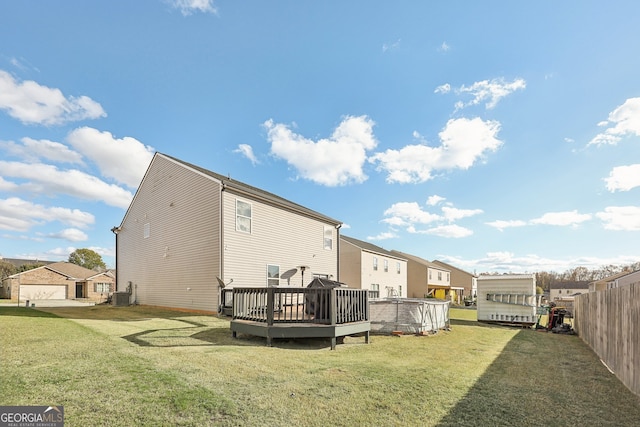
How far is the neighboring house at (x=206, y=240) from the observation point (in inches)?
535

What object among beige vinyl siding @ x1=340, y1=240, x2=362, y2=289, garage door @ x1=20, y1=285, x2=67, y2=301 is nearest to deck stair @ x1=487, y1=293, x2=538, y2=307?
beige vinyl siding @ x1=340, y1=240, x2=362, y2=289

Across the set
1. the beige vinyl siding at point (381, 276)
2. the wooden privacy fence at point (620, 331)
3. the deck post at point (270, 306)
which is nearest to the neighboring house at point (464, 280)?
the beige vinyl siding at point (381, 276)

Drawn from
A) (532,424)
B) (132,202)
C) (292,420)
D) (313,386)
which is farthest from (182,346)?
(132,202)

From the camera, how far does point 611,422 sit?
12.3 ft

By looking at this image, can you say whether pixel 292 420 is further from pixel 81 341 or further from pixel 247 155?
pixel 247 155

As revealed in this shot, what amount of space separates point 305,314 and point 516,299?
12.6m

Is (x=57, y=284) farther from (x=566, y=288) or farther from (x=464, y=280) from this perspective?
(x=566, y=288)

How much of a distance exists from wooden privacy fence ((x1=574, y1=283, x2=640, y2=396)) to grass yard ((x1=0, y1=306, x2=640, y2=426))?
0.98 feet

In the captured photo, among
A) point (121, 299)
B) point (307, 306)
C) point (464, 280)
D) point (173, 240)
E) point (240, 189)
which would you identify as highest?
point (240, 189)

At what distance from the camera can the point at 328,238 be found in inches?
784

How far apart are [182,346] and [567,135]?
13.7 m

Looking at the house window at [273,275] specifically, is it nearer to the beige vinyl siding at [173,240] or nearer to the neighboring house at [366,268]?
the beige vinyl siding at [173,240]

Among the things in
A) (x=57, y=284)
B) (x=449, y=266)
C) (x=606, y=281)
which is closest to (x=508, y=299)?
(x=606, y=281)

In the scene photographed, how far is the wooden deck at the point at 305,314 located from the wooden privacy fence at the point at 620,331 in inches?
200
